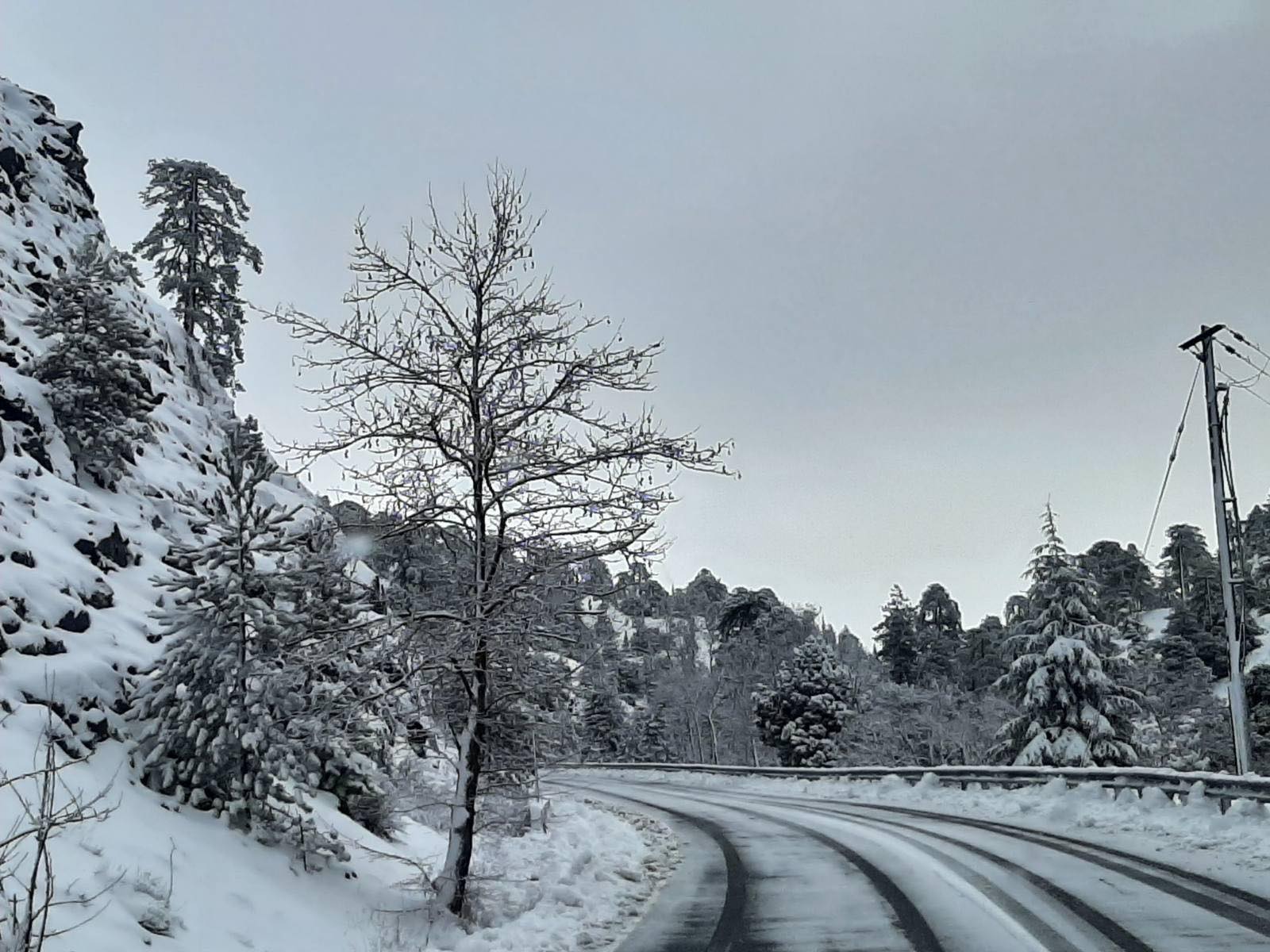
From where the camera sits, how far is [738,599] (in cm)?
8431

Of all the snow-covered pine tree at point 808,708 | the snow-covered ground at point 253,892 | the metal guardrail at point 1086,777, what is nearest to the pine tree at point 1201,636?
the snow-covered pine tree at point 808,708

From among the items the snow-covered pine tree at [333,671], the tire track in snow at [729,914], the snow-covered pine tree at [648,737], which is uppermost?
the snow-covered pine tree at [333,671]

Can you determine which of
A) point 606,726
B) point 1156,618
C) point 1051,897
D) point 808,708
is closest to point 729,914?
point 1051,897

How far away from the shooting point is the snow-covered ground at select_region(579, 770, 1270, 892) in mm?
10695

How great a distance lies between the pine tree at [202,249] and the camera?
38.7 metres

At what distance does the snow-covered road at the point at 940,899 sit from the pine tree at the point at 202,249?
111ft

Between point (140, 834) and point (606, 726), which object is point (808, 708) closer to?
point (606, 726)

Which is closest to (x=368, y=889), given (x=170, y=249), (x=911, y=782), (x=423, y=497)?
(x=423, y=497)

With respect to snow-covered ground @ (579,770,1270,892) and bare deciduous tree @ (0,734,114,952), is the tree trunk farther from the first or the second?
snow-covered ground @ (579,770,1270,892)

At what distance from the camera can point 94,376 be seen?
19.5 m

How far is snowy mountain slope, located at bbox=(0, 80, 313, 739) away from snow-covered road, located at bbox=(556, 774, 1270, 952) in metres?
7.44

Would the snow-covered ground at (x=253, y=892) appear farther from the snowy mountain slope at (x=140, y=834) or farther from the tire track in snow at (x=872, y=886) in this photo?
Answer: the tire track in snow at (x=872, y=886)

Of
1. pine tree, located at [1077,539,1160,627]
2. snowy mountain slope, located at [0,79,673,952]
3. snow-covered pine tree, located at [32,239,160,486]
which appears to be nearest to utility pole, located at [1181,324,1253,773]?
snowy mountain slope, located at [0,79,673,952]

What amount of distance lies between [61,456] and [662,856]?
1524 cm
